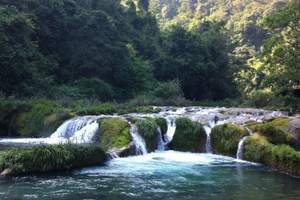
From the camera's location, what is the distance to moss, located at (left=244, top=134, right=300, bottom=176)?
55.5 ft

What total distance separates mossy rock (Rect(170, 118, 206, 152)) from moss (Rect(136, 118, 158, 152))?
1099mm

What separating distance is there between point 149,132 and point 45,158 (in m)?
6.82

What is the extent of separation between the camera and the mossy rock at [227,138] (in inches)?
827

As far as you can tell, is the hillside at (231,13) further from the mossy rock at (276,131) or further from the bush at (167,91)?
the mossy rock at (276,131)

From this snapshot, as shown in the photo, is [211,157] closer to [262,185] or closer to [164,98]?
[262,185]

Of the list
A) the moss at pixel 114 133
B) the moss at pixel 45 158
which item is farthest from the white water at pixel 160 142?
the moss at pixel 45 158

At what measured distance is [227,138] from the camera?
21.5m

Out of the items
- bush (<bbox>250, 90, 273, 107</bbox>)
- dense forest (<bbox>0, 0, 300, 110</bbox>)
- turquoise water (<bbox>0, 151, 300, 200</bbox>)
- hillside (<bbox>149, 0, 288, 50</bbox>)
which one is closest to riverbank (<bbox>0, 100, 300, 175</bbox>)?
turquoise water (<bbox>0, 151, 300, 200</bbox>)

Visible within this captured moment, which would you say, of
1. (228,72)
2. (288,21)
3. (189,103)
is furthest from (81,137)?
(228,72)

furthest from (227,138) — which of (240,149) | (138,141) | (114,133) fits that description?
(114,133)

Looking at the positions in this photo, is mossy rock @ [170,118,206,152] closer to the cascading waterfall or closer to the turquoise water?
the cascading waterfall

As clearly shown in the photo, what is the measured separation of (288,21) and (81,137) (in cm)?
1452

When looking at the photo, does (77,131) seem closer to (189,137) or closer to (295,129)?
(189,137)

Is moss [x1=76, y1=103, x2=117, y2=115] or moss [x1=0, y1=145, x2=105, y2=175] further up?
moss [x1=76, y1=103, x2=117, y2=115]
